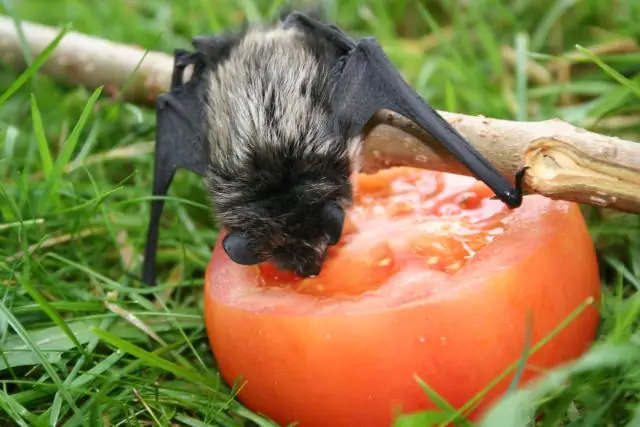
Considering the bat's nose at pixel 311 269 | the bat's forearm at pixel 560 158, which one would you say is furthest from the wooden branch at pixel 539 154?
the bat's nose at pixel 311 269

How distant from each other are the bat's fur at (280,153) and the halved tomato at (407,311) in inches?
3.9

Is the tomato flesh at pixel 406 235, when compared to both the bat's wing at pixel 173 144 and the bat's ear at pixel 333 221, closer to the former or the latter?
the bat's ear at pixel 333 221

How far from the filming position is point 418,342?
185 cm

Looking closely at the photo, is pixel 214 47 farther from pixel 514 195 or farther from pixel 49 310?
pixel 514 195


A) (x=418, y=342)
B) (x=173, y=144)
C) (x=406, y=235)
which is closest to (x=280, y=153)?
(x=406, y=235)

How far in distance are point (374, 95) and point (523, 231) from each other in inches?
22.3

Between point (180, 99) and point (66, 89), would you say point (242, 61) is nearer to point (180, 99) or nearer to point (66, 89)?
point (180, 99)

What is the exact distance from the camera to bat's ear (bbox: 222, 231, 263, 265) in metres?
2.15

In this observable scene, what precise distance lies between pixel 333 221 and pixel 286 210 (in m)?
0.16

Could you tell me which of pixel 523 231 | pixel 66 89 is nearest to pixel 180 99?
pixel 523 231

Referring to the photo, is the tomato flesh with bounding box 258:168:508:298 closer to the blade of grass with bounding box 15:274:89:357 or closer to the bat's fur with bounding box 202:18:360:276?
the bat's fur with bounding box 202:18:360:276

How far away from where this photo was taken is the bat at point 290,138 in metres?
2.15

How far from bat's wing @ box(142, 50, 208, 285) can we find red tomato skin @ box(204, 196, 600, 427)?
2.39ft

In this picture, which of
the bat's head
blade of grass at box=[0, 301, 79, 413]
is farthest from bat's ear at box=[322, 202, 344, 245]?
blade of grass at box=[0, 301, 79, 413]
